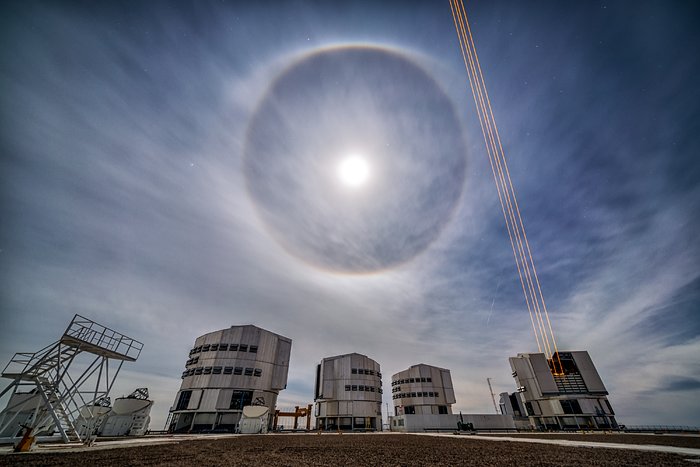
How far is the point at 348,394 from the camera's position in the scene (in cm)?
5462

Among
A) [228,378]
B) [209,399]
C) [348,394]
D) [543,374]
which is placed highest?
[543,374]

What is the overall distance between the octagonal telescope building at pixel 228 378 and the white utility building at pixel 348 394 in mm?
11958

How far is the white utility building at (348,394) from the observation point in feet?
174

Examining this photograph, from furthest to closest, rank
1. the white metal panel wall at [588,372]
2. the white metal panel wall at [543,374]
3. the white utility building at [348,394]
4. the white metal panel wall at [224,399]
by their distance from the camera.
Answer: the white metal panel wall at [543,374]
the white utility building at [348,394]
the white metal panel wall at [588,372]
the white metal panel wall at [224,399]

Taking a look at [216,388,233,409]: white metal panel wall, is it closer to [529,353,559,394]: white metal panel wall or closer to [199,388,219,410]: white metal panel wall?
[199,388,219,410]: white metal panel wall

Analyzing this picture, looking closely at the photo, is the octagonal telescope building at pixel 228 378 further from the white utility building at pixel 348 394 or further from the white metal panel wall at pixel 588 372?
the white metal panel wall at pixel 588 372

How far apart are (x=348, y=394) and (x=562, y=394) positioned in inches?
1687

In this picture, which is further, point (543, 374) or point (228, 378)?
point (543, 374)

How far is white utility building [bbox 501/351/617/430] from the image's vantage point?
4906cm

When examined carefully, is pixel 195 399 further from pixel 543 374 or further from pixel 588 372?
pixel 588 372

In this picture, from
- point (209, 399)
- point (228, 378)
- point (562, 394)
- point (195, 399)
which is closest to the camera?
point (209, 399)

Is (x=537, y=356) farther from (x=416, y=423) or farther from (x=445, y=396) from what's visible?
(x=416, y=423)

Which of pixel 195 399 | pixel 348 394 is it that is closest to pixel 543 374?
pixel 348 394

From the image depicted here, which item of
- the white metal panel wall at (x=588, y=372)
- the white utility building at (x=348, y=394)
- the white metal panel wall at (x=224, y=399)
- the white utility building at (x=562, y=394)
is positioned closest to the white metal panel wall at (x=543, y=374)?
the white utility building at (x=562, y=394)
